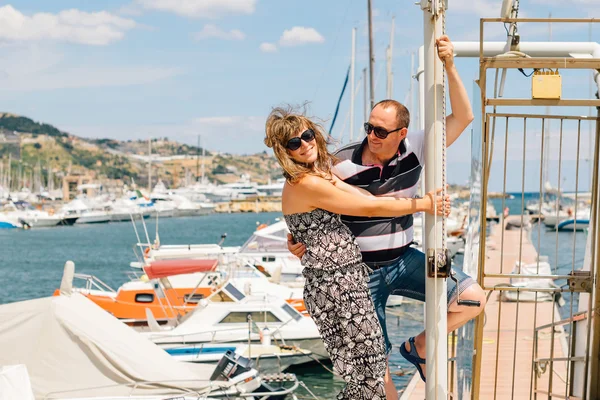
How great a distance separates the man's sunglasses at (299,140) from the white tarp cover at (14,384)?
124 inches

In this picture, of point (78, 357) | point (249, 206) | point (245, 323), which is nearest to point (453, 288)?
point (78, 357)

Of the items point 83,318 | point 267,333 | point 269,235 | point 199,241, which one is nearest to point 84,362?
point 83,318

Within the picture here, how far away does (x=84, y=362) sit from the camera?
316 inches

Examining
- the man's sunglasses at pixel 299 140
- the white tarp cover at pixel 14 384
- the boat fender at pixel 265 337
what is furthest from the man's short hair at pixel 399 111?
the boat fender at pixel 265 337

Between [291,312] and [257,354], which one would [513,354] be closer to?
[257,354]

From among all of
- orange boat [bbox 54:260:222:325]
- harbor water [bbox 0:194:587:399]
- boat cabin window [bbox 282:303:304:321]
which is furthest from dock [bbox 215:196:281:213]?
boat cabin window [bbox 282:303:304:321]

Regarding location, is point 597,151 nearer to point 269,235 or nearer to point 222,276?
point 222,276

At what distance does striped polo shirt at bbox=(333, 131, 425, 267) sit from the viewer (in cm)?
420

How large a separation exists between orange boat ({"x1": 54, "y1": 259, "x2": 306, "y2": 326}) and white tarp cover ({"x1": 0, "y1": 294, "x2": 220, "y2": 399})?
27.3 ft

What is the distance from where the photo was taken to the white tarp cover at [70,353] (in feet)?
25.8

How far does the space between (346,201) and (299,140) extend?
1.26ft

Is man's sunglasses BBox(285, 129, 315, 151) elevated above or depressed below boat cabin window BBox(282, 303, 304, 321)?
above

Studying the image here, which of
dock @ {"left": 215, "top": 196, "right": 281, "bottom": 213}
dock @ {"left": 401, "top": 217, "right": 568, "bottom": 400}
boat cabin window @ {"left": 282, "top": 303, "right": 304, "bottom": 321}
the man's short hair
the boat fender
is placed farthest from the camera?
dock @ {"left": 215, "top": 196, "right": 281, "bottom": 213}

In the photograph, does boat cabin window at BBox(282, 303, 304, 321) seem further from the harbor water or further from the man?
the man
